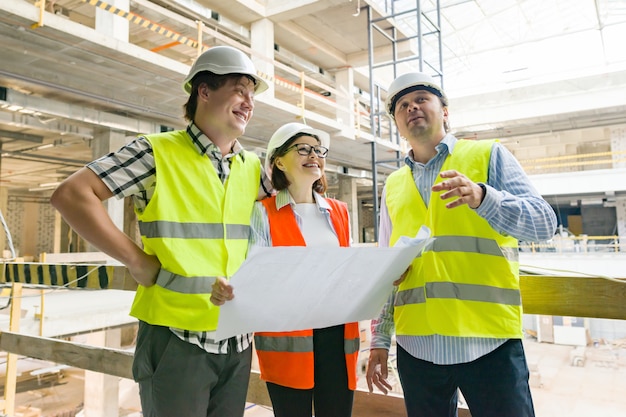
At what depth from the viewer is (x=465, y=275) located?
4.83ft

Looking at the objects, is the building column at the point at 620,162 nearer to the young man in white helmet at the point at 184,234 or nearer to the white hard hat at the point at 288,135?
the white hard hat at the point at 288,135

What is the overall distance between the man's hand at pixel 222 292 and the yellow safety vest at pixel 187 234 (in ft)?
0.72

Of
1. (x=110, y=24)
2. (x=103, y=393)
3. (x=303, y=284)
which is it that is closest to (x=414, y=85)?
(x=303, y=284)

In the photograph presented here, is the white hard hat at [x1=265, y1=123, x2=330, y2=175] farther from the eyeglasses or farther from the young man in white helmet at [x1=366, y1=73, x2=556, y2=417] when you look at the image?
the young man in white helmet at [x1=366, y1=73, x2=556, y2=417]

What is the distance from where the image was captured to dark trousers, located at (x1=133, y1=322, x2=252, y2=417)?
4.54ft

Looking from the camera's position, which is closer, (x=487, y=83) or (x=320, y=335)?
(x=320, y=335)

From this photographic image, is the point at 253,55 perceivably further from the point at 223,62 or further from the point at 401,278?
the point at 401,278

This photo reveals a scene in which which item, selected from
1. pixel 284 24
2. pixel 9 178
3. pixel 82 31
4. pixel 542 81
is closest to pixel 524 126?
pixel 542 81

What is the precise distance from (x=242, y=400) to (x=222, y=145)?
3.07 ft

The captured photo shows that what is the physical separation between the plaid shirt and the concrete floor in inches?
320

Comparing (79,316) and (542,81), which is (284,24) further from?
(542,81)

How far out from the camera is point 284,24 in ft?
41.5

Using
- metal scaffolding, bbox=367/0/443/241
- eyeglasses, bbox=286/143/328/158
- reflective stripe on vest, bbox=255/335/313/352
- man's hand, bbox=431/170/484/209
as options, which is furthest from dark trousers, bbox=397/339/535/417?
metal scaffolding, bbox=367/0/443/241

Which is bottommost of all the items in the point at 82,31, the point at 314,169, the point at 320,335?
the point at 320,335
